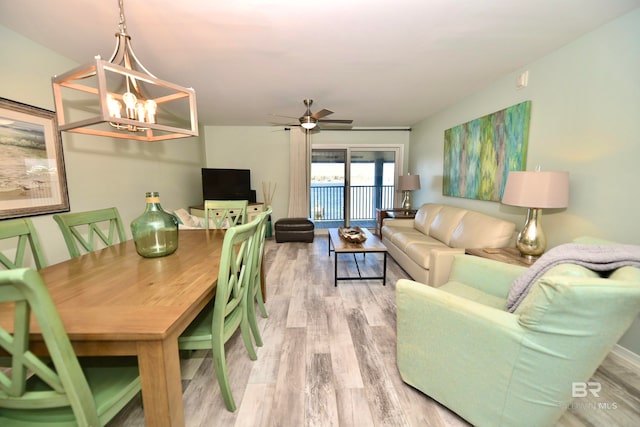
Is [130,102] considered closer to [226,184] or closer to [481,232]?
[481,232]

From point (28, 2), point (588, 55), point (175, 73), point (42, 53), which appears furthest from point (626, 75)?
point (42, 53)

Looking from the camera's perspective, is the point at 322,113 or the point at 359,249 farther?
the point at 322,113

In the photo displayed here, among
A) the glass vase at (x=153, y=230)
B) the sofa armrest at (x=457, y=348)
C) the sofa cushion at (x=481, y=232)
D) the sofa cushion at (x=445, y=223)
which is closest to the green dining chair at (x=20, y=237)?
the glass vase at (x=153, y=230)

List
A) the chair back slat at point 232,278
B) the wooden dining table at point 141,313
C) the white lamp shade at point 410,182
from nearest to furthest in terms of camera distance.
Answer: the wooden dining table at point 141,313
the chair back slat at point 232,278
the white lamp shade at point 410,182

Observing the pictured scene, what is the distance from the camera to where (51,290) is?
110 centimetres

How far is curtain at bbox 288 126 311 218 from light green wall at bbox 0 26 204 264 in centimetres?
216

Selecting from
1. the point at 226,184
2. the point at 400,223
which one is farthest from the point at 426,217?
the point at 226,184

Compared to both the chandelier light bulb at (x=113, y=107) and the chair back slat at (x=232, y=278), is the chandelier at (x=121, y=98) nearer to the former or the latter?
the chandelier light bulb at (x=113, y=107)

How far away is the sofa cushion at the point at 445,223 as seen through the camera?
3.17 meters

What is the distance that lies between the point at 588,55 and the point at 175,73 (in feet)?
11.8

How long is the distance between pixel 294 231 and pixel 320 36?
3.41 m

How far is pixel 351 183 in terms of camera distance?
5.89 m

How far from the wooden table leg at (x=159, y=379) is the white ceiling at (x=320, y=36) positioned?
1.92m

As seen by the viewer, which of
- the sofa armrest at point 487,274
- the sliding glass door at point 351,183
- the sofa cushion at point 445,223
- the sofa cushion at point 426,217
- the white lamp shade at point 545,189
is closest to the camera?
the sofa armrest at point 487,274
